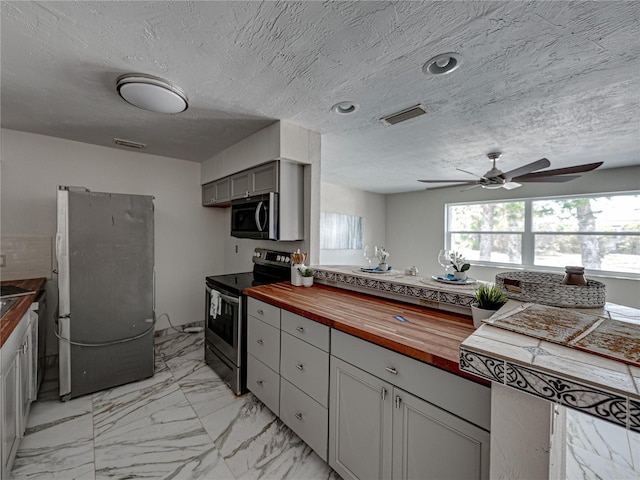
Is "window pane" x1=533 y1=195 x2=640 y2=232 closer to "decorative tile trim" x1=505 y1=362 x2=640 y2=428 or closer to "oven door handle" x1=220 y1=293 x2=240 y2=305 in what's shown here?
"decorative tile trim" x1=505 y1=362 x2=640 y2=428

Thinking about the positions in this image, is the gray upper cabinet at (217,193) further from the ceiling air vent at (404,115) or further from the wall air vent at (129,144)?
the ceiling air vent at (404,115)

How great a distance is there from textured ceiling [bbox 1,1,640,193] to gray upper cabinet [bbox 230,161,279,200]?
38 cm

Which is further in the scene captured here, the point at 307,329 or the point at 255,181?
the point at 255,181

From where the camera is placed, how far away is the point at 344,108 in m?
2.08

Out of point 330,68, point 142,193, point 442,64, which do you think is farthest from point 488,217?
point 142,193

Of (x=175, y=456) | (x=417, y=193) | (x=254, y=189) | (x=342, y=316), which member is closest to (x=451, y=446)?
(x=342, y=316)

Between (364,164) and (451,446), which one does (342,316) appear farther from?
(364,164)

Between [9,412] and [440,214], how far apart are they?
6.05 metres

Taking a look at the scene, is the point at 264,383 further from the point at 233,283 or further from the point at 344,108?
the point at 344,108

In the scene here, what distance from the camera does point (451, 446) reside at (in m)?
1.00

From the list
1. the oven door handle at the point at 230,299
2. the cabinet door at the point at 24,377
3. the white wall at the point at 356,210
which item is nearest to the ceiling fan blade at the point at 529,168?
the oven door handle at the point at 230,299

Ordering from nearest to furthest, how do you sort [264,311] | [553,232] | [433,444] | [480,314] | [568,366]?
[568,366], [433,444], [480,314], [264,311], [553,232]

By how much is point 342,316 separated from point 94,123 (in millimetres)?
2671

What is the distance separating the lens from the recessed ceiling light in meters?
2.01
